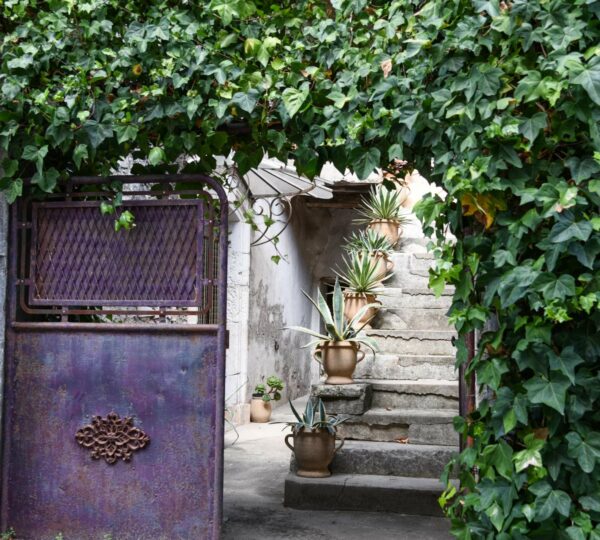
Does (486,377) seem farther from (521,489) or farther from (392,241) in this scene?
(392,241)

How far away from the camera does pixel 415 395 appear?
562 centimetres

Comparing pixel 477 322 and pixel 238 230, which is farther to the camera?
pixel 238 230

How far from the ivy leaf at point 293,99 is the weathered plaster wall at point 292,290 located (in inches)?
222

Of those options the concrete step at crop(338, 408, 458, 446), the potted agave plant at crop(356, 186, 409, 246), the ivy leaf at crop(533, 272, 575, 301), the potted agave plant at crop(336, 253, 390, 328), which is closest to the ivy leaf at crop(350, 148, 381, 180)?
the ivy leaf at crop(533, 272, 575, 301)

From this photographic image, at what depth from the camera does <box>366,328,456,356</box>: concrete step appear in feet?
21.1

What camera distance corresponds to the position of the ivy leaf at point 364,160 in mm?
3227

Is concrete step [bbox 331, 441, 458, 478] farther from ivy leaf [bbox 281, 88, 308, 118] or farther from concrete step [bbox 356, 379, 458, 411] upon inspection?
ivy leaf [bbox 281, 88, 308, 118]

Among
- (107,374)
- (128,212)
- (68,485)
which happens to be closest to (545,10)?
Answer: (128,212)

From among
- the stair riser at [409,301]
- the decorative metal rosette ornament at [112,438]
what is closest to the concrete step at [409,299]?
the stair riser at [409,301]

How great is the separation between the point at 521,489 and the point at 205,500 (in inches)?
57.4

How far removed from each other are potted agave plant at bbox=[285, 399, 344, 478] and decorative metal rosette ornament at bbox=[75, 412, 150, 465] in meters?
1.40

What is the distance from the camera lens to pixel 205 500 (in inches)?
142

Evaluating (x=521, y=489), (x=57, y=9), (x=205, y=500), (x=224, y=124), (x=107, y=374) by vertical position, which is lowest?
(x=205, y=500)

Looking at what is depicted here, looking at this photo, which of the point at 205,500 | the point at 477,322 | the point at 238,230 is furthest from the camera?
the point at 238,230
